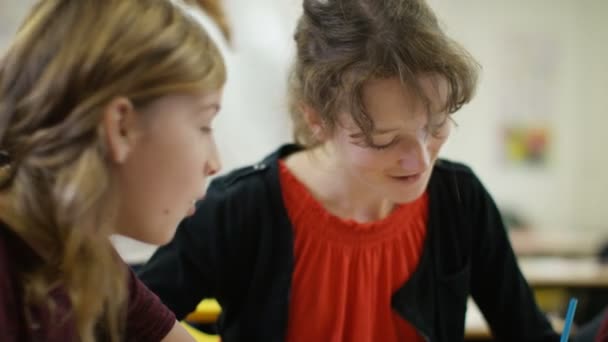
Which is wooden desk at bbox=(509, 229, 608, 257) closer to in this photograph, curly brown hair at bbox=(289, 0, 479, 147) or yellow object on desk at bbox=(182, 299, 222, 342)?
yellow object on desk at bbox=(182, 299, 222, 342)

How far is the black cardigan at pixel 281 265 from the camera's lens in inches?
40.1

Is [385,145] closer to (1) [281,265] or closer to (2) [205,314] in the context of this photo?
(1) [281,265]

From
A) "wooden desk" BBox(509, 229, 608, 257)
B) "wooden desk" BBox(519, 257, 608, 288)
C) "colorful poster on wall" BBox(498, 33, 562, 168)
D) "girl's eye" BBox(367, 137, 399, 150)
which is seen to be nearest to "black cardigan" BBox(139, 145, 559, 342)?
"girl's eye" BBox(367, 137, 399, 150)

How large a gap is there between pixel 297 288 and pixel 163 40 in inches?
20.7

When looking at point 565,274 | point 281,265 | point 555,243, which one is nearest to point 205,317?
point 281,265

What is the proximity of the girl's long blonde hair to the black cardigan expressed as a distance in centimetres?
33

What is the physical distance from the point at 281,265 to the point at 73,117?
51 centimetres

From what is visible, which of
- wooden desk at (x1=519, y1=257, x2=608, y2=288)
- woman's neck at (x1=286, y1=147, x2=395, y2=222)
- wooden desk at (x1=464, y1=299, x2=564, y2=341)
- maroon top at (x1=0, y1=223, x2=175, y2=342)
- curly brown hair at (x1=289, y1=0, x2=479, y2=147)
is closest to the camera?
maroon top at (x1=0, y1=223, x2=175, y2=342)

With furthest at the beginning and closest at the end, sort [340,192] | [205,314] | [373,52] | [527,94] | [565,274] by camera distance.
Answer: [527,94] → [565,274] → [205,314] → [340,192] → [373,52]

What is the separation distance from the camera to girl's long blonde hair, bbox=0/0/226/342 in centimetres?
63

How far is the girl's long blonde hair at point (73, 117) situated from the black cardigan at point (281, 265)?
13.0 inches

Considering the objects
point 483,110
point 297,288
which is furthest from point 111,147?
point 483,110

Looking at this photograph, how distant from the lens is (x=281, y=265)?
3.44ft

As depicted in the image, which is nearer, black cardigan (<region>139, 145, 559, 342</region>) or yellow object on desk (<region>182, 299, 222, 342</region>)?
black cardigan (<region>139, 145, 559, 342</region>)
